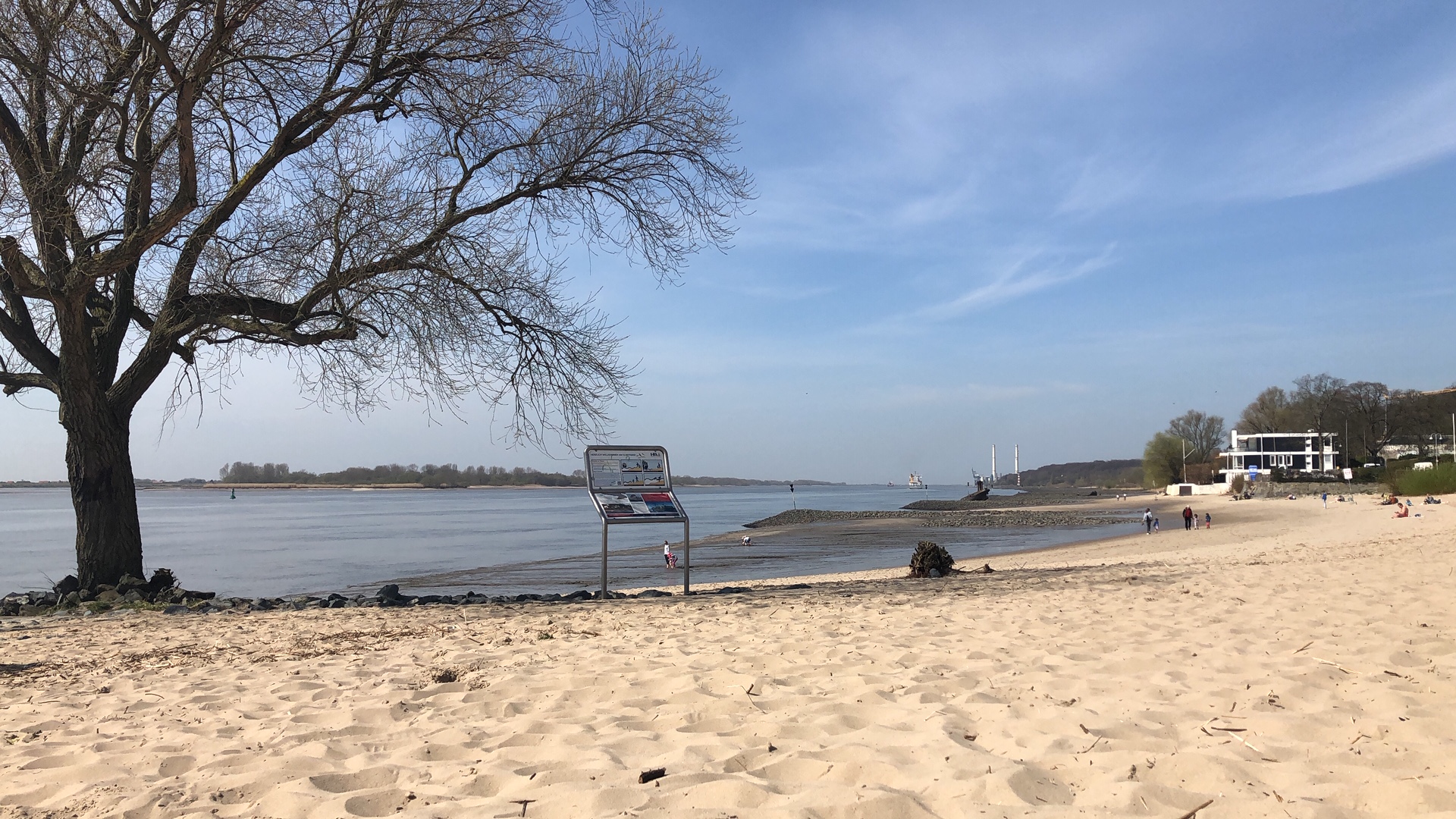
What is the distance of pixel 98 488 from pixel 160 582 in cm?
124

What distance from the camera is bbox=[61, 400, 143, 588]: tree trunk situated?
934 cm

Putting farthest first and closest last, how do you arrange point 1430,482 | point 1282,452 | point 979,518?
point 1282,452 → point 979,518 → point 1430,482

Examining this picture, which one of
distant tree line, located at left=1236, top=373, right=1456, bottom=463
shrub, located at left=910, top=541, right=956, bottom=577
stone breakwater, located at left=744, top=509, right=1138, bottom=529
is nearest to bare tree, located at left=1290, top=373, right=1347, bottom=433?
distant tree line, located at left=1236, top=373, right=1456, bottom=463

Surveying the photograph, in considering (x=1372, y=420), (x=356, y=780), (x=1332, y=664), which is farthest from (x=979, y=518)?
(x=1372, y=420)

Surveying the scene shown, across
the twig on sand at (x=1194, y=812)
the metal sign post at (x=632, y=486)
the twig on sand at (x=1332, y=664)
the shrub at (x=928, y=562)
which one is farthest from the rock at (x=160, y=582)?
the twig on sand at (x=1332, y=664)


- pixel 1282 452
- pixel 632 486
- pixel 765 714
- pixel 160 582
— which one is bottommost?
pixel 160 582

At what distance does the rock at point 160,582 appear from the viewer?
9.43 metres

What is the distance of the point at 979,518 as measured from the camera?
4903cm

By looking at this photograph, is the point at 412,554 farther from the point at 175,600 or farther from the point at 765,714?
the point at 765,714

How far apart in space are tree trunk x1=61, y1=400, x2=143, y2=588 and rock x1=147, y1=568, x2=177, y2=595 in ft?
0.98

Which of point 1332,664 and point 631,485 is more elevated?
point 631,485

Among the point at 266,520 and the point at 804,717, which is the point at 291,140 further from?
the point at 266,520

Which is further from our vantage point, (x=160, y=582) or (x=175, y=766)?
(x=160, y=582)

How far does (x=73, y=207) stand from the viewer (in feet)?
25.7
